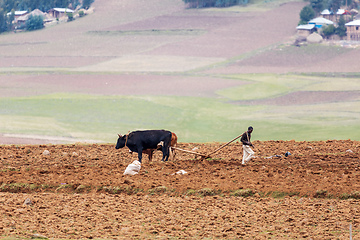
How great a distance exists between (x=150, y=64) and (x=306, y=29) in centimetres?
2652

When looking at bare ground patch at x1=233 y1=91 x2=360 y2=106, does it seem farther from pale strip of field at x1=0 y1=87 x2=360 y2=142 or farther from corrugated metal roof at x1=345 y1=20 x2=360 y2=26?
corrugated metal roof at x1=345 y1=20 x2=360 y2=26

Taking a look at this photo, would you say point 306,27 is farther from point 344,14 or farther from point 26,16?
point 26,16

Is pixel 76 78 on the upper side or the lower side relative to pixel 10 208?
lower

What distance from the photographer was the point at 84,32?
109375mm

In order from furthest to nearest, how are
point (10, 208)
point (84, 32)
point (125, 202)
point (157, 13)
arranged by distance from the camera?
point (157, 13) → point (84, 32) → point (125, 202) → point (10, 208)

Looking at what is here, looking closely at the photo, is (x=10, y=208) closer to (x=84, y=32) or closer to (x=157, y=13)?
(x=84, y=32)

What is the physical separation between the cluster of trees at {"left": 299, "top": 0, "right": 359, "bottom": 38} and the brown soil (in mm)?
73612

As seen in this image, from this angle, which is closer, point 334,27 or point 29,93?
point 29,93

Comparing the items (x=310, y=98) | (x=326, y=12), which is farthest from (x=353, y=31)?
(x=310, y=98)

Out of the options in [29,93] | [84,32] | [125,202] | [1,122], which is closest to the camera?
[125,202]

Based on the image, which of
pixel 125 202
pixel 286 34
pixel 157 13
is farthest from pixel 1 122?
pixel 157 13

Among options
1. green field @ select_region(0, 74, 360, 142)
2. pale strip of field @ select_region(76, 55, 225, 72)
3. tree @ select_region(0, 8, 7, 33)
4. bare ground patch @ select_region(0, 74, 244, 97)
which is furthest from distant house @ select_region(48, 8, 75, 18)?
green field @ select_region(0, 74, 360, 142)

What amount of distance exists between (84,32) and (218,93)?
47.2 meters

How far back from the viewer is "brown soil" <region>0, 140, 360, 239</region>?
15328 mm
